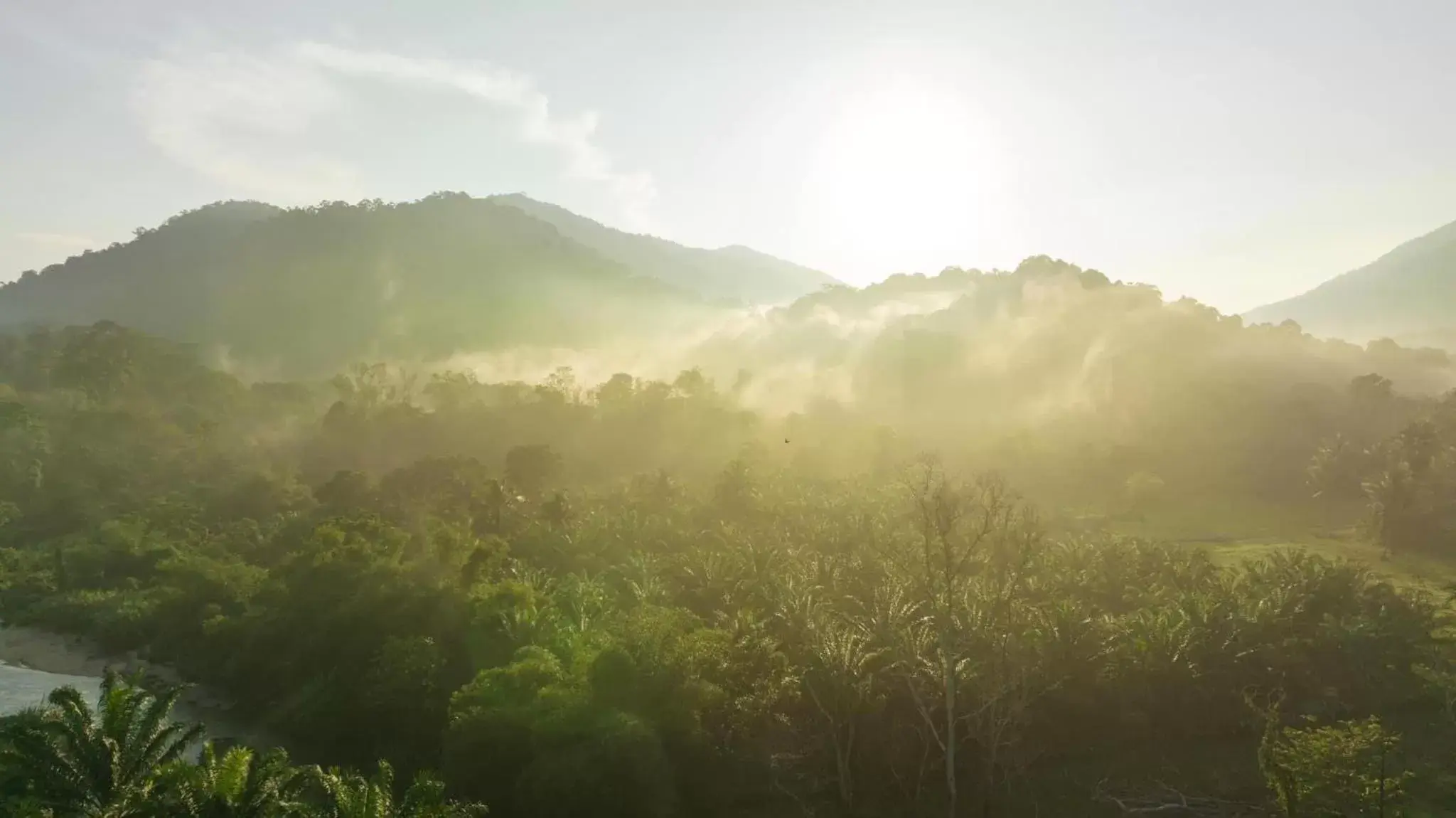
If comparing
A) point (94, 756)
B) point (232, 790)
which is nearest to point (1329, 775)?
point (232, 790)

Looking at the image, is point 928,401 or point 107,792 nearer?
point 107,792

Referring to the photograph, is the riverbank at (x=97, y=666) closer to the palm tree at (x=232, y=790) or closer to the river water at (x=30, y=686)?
the river water at (x=30, y=686)

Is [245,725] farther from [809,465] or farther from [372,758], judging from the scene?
[809,465]

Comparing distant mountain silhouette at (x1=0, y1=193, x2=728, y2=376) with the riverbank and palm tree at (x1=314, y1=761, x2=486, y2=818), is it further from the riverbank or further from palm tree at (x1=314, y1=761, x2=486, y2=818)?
palm tree at (x1=314, y1=761, x2=486, y2=818)

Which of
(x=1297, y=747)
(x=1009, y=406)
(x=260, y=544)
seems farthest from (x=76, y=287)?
(x=1297, y=747)

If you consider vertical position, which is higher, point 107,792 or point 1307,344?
point 1307,344

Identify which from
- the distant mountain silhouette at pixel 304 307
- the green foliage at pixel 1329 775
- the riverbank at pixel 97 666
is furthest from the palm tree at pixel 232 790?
the distant mountain silhouette at pixel 304 307
